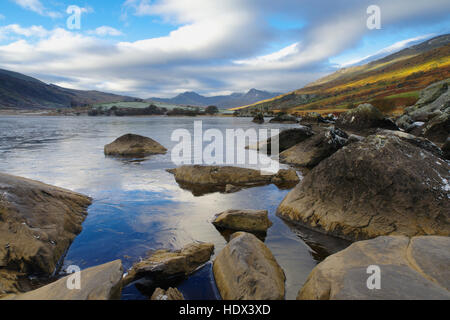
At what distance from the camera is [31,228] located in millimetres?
5172

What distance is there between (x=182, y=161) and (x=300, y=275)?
11472 millimetres

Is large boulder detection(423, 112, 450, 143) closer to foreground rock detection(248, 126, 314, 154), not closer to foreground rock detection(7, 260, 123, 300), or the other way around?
foreground rock detection(248, 126, 314, 154)

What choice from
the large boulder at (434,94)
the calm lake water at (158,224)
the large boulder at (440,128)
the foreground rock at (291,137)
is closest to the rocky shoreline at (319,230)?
the calm lake water at (158,224)

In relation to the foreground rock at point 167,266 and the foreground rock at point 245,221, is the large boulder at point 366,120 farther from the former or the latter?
the foreground rock at point 167,266

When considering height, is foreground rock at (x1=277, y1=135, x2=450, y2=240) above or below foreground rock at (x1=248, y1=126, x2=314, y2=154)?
below

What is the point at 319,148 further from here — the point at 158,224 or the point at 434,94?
the point at 434,94

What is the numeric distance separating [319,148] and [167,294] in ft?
39.4

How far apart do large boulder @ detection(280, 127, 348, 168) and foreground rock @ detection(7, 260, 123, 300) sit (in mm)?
12128

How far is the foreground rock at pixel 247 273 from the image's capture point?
3.75 meters

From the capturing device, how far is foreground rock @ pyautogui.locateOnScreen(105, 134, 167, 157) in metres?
16.9

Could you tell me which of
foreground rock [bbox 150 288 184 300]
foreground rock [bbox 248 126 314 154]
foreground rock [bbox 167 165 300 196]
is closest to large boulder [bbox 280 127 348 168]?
foreground rock [bbox 248 126 314 154]

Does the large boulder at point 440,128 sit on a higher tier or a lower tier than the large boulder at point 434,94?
lower

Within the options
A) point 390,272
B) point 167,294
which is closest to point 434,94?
point 390,272

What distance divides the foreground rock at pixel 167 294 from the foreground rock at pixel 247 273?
2.15 feet
